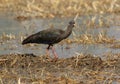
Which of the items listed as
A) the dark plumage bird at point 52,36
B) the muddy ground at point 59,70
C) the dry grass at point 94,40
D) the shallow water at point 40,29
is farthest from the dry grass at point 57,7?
the muddy ground at point 59,70

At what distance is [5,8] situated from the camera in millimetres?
22734

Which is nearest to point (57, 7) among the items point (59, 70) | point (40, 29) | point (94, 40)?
point (40, 29)

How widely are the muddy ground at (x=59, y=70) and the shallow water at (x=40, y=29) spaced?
1.26 metres

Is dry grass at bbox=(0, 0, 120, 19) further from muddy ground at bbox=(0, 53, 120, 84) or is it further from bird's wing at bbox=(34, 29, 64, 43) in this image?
muddy ground at bbox=(0, 53, 120, 84)

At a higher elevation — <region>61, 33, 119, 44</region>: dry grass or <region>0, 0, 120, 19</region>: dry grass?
<region>0, 0, 120, 19</region>: dry grass

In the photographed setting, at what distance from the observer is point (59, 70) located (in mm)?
10500

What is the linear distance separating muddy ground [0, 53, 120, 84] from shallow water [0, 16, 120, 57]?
4.14ft

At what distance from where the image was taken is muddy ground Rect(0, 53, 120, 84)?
9406 millimetres

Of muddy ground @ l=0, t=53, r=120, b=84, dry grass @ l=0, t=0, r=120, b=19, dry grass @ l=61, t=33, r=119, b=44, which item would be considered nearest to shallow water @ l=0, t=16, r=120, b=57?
dry grass @ l=61, t=33, r=119, b=44

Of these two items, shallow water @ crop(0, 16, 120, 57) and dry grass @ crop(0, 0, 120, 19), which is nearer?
shallow water @ crop(0, 16, 120, 57)

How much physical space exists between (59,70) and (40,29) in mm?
7078

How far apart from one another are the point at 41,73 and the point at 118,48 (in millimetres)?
3653

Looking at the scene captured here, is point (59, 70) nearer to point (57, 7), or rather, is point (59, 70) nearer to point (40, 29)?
point (40, 29)

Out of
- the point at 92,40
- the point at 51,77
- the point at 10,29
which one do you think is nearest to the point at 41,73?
the point at 51,77
